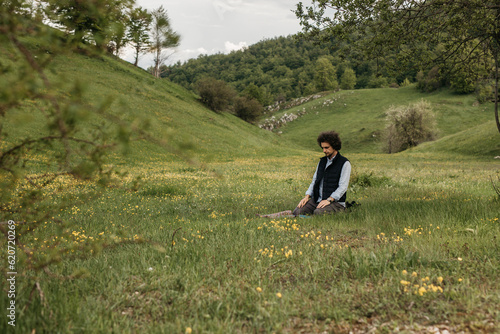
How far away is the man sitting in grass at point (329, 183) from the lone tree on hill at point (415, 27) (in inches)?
116

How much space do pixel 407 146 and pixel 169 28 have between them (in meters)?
62.5

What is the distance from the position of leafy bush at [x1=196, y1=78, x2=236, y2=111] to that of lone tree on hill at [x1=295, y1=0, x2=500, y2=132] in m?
45.5

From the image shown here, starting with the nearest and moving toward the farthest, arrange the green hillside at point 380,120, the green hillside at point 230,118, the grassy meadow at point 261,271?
the green hillside at point 230,118
the grassy meadow at point 261,271
the green hillside at point 380,120

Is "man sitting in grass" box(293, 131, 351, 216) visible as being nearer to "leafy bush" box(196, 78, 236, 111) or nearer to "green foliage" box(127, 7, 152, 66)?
"green foliage" box(127, 7, 152, 66)

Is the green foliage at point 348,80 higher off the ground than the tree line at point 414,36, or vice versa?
the green foliage at point 348,80

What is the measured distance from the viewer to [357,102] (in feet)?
315

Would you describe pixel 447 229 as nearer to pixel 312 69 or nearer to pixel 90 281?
pixel 90 281

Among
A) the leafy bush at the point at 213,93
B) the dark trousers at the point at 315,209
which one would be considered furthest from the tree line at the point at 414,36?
the leafy bush at the point at 213,93

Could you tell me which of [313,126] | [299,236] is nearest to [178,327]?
[299,236]

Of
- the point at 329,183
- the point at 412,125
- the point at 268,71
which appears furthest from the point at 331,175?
the point at 268,71

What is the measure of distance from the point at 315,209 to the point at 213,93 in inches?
1874

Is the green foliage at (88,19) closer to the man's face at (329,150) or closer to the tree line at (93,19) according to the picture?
the tree line at (93,19)

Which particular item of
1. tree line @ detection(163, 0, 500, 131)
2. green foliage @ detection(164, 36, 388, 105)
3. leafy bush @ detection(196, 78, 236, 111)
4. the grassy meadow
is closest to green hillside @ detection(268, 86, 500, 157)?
leafy bush @ detection(196, 78, 236, 111)

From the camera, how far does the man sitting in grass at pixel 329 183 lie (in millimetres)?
7387
